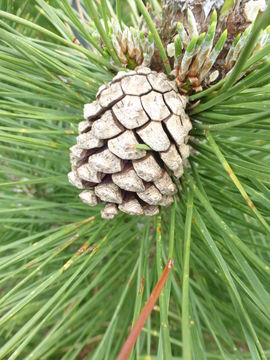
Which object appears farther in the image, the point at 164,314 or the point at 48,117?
the point at 48,117

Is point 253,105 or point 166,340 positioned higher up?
point 253,105

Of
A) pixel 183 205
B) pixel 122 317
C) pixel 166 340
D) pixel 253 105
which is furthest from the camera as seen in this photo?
pixel 122 317

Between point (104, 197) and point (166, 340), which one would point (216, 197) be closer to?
point (104, 197)

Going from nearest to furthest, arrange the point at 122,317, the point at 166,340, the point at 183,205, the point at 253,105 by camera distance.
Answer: the point at 166,340, the point at 253,105, the point at 183,205, the point at 122,317

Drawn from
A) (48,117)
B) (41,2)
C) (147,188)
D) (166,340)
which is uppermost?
(41,2)

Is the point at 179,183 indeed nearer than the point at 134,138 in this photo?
No

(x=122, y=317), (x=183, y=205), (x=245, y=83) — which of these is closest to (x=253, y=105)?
(x=245, y=83)
